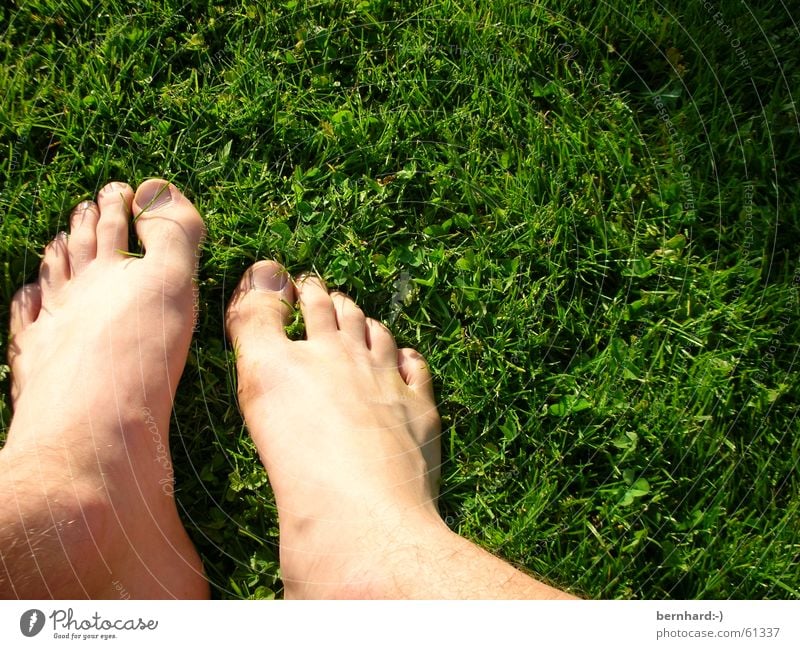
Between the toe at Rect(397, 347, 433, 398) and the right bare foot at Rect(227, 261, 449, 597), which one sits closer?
the right bare foot at Rect(227, 261, 449, 597)

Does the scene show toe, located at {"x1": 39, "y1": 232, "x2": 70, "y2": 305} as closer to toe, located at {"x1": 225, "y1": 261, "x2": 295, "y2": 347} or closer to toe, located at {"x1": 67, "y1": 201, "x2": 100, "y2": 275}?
toe, located at {"x1": 67, "y1": 201, "x2": 100, "y2": 275}

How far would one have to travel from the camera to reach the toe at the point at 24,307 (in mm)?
2371

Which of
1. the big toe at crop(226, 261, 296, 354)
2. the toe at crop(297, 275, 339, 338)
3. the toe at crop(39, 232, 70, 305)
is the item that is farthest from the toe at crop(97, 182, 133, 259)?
the toe at crop(297, 275, 339, 338)

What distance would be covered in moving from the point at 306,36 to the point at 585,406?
1493mm

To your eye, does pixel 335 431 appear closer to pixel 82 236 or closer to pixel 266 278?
pixel 266 278

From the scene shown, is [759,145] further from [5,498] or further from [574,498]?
[5,498]

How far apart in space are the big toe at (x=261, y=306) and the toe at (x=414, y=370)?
1.25 feet

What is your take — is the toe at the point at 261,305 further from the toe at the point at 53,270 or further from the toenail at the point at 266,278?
the toe at the point at 53,270

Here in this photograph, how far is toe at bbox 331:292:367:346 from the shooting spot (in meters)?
2.38

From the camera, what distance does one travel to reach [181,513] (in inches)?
90.1

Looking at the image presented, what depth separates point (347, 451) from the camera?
2.23m
